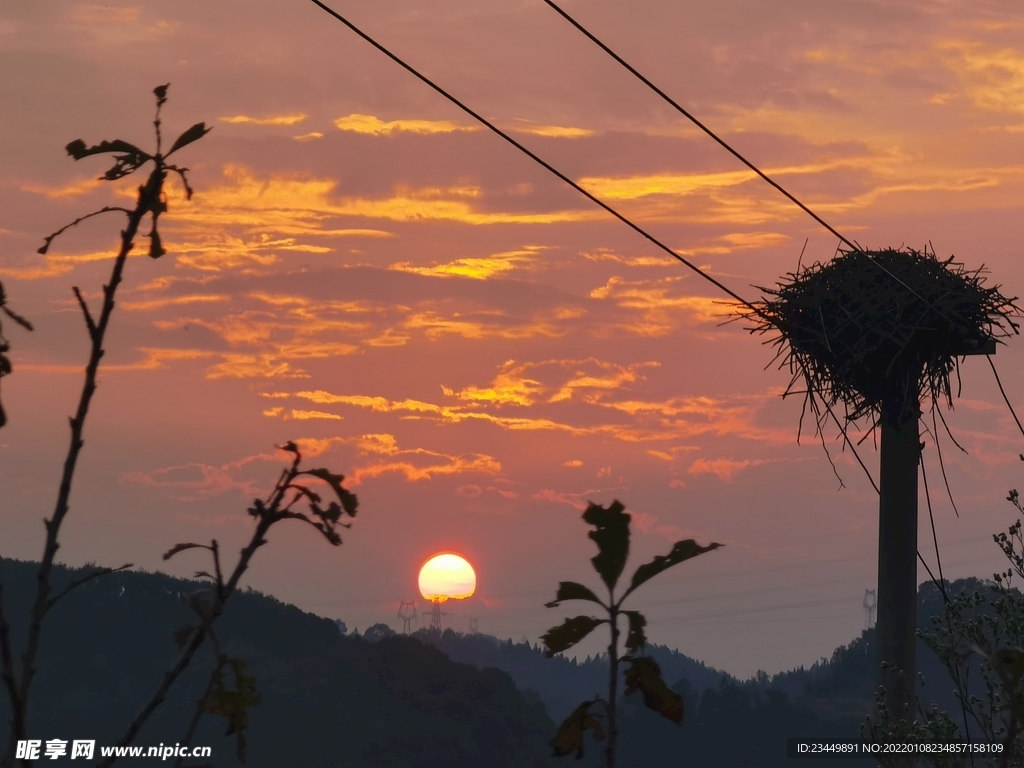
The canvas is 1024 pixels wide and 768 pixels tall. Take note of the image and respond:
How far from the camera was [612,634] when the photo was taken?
1780mm

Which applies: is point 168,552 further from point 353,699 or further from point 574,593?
point 353,699

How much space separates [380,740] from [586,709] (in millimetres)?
103098

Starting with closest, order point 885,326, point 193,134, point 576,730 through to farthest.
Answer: point 193,134
point 576,730
point 885,326

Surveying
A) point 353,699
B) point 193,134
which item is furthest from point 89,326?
point 353,699

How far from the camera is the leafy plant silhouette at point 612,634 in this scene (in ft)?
5.84

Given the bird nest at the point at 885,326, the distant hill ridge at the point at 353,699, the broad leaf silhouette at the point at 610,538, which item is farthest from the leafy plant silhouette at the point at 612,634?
the distant hill ridge at the point at 353,699

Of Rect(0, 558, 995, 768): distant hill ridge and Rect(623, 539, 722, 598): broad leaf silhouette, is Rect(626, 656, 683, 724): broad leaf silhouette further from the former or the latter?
Rect(0, 558, 995, 768): distant hill ridge

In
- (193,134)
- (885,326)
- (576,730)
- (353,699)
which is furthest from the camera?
(353,699)

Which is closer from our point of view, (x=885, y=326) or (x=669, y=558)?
(x=669, y=558)

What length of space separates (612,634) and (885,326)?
665 cm

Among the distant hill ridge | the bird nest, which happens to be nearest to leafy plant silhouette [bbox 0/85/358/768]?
the bird nest

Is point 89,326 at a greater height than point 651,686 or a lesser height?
greater

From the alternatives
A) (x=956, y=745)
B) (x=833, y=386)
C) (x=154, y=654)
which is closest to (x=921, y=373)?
(x=833, y=386)

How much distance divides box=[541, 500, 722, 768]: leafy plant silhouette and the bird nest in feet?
20.3
